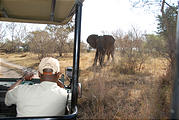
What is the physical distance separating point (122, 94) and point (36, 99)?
11.7 ft

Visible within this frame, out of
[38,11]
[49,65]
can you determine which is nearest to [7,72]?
[38,11]

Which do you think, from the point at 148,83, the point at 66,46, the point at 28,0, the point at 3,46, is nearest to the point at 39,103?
the point at 28,0

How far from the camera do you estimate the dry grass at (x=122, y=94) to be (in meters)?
3.65

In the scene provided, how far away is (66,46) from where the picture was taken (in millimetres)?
9016

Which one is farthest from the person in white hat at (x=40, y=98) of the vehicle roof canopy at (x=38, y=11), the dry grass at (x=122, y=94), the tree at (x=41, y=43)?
the tree at (x=41, y=43)

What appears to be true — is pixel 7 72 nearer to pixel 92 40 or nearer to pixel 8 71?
pixel 8 71

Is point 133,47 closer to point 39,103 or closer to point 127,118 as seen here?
point 127,118

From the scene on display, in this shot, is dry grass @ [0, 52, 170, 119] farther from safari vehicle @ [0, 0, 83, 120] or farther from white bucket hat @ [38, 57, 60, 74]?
white bucket hat @ [38, 57, 60, 74]

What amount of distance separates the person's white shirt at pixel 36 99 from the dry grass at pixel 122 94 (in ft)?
6.97

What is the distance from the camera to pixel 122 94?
4.75m

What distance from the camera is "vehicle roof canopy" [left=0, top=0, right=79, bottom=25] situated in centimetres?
216

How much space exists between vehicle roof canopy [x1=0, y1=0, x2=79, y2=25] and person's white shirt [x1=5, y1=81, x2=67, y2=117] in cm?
91

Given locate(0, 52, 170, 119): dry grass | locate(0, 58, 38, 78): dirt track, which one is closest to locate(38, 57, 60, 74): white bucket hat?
locate(0, 52, 170, 119): dry grass

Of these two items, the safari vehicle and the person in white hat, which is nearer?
the person in white hat
